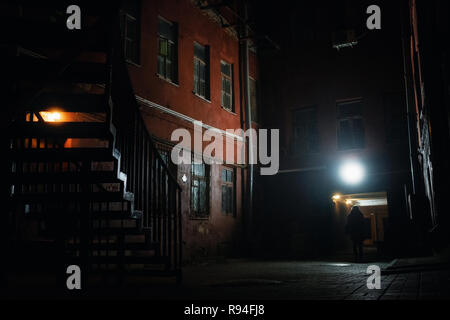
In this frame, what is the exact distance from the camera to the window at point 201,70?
49.3ft

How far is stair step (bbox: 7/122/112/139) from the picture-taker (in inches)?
210

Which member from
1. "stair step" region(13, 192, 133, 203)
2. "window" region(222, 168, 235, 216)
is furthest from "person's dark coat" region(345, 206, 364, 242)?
"stair step" region(13, 192, 133, 203)

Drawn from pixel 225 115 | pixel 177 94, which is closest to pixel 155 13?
pixel 177 94

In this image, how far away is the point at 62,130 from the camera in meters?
5.42

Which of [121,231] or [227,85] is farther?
[227,85]

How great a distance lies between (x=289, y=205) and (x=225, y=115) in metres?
4.68

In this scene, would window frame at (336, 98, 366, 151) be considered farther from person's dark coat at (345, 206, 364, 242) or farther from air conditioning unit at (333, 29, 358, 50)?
person's dark coat at (345, 206, 364, 242)

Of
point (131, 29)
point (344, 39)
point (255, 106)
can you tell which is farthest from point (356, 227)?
point (131, 29)

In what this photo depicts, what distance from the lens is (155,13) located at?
1301cm

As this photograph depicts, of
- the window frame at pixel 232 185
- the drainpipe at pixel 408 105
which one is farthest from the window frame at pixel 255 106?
the drainpipe at pixel 408 105

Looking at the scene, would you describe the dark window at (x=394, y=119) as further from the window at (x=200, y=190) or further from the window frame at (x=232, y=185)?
the window at (x=200, y=190)

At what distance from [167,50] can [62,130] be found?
28.8ft

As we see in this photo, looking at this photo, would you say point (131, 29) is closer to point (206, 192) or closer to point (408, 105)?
point (206, 192)

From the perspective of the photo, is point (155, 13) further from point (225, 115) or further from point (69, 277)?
point (69, 277)
